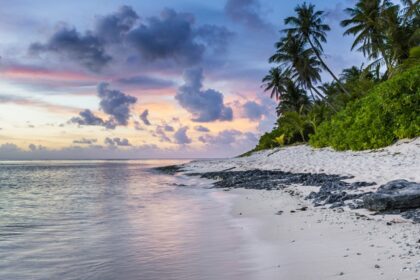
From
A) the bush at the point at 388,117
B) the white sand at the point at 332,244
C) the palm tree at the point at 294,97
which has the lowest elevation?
the white sand at the point at 332,244

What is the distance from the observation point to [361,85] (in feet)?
109

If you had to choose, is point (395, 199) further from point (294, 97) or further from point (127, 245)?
point (294, 97)

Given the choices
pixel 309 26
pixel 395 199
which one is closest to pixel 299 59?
pixel 309 26

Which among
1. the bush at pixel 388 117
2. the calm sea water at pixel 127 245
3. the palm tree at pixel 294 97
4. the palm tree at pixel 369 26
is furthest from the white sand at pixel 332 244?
the palm tree at pixel 294 97

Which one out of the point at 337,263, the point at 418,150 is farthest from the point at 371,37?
the point at 337,263

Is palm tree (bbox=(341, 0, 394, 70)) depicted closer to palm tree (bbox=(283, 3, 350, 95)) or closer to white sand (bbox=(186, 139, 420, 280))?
palm tree (bbox=(283, 3, 350, 95))

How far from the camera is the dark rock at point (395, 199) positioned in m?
7.47

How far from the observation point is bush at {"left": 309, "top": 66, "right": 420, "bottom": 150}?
20.7 meters

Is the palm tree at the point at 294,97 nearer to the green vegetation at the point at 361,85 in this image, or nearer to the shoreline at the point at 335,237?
the green vegetation at the point at 361,85

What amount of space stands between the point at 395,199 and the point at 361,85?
27.8 meters

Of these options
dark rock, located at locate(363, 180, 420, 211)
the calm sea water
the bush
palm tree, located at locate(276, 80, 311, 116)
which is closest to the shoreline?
dark rock, located at locate(363, 180, 420, 211)

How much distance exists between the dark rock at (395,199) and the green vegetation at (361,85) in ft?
44.3

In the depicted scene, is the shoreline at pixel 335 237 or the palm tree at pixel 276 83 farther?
the palm tree at pixel 276 83

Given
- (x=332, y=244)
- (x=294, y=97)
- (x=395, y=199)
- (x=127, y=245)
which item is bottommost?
(x=127, y=245)
